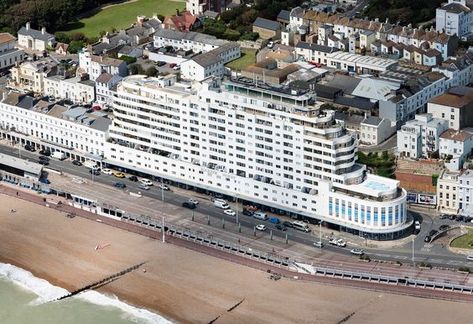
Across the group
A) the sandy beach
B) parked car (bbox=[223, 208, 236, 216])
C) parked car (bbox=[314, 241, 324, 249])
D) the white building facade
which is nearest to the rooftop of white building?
the white building facade

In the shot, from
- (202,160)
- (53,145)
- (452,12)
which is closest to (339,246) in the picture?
(202,160)

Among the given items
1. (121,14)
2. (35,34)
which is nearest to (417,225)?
(35,34)

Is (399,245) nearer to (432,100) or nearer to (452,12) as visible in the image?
(432,100)

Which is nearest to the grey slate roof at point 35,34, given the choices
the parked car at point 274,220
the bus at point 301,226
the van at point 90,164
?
the van at point 90,164

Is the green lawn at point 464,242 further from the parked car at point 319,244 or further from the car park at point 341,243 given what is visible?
the parked car at point 319,244

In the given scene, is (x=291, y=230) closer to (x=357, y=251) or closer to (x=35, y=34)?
(x=357, y=251)

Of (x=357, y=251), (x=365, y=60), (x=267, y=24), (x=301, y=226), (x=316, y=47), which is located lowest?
(x=357, y=251)
